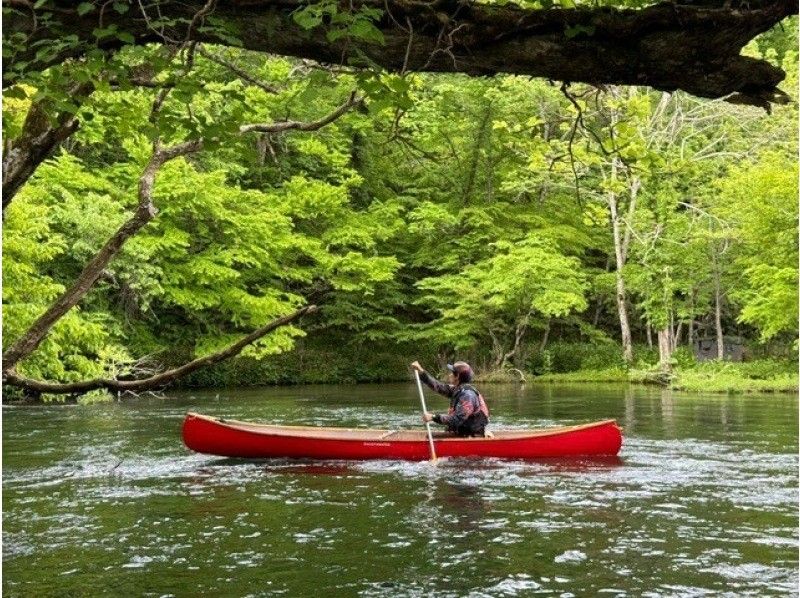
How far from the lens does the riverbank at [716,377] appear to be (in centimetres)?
2702

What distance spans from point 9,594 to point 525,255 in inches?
1091

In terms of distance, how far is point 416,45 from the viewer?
2.93 m

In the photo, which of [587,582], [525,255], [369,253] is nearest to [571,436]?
[587,582]

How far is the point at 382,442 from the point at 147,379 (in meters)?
10.8

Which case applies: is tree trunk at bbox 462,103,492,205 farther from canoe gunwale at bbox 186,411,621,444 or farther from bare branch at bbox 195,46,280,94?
bare branch at bbox 195,46,280,94

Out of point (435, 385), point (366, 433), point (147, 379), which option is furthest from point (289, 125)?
point (366, 433)

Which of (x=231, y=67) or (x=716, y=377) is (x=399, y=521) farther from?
(x=716, y=377)

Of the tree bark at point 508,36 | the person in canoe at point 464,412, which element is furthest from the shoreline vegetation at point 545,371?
the tree bark at point 508,36

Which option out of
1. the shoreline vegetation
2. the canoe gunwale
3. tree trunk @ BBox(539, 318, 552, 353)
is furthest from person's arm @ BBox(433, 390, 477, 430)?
tree trunk @ BBox(539, 318, 552, 353)

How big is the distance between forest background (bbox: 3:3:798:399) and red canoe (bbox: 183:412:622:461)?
8847 mm

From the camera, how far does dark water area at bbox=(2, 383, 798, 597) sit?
7062mm

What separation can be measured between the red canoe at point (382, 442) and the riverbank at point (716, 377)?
14557 millimetres

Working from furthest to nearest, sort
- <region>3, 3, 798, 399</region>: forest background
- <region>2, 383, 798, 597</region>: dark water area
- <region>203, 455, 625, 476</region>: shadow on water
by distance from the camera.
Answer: <region>3, 3, 798, 399</region>: forest background < <region>203, 455, 625, 476</region>: shadow on water < <region>2, 383, 798, 597</region>: dark water area

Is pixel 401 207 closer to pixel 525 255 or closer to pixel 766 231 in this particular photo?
pixel 525 255
